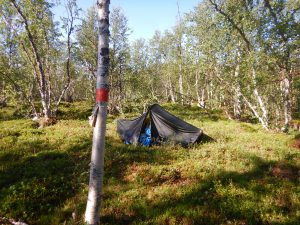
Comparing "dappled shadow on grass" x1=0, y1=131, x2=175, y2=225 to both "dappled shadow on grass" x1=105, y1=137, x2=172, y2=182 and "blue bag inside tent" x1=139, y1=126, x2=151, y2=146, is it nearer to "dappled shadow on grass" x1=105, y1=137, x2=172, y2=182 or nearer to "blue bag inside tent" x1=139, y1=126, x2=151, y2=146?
"dappled shadow on grass" x1=105, y1=137, x2=172, y2=182

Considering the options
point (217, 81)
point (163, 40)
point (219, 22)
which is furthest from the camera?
point (163, 40)

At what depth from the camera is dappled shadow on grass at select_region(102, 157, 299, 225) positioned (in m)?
7.65

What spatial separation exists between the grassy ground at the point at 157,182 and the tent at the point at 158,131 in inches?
32.2

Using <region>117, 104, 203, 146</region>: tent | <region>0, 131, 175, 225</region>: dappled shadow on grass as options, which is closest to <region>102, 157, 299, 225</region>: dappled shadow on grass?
<region>0, 131, 175, 225</region>: dappled shadow on grass

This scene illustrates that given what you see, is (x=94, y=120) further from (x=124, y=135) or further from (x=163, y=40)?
(x=163, y=40)

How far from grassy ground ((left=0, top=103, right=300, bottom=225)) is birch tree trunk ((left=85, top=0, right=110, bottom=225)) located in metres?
0.88

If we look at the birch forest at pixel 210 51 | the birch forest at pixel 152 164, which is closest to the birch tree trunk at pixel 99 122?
the birch forest at pixel 152 164

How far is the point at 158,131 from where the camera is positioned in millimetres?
15961

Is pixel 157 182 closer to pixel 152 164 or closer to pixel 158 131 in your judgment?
pixel 152 164

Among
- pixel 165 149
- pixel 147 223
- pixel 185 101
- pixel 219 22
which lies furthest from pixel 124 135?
pixel 185 101

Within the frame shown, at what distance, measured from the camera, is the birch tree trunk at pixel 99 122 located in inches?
254

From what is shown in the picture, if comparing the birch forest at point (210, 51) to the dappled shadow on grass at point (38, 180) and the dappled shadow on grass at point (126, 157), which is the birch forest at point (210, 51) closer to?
the dappled shadow on grass at point (126, 157)

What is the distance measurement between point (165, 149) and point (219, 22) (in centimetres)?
1359

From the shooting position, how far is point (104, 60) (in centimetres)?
655
